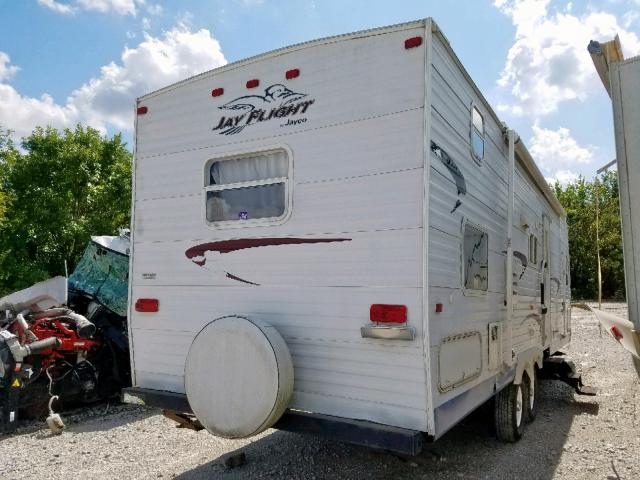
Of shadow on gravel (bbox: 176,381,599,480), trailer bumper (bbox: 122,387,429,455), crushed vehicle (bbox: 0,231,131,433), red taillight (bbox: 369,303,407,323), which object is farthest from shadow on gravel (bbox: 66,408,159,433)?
red taillight (bbox: 369,303,407,323)

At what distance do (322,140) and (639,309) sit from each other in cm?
230

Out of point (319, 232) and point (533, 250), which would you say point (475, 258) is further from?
point (533, 250)

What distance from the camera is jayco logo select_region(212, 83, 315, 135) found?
3.89 metres

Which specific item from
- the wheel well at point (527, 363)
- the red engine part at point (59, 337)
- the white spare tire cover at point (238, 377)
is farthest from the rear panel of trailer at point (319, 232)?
the wheel well at point (527, 363)

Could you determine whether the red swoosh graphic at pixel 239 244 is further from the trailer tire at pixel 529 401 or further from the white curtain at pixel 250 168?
the trailer tire at pixel 529 401

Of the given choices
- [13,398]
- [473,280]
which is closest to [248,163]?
[473,280]

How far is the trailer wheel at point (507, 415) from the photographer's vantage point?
203 inches

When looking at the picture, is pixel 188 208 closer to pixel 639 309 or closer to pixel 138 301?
pixel 138 301

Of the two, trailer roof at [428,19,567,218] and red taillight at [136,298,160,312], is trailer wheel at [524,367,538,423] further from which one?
red taillight at [136,298,160,312]

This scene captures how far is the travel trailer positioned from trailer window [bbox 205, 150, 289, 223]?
2.20 meters

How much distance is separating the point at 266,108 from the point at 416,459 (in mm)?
3323

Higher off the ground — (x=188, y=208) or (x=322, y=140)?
(x=322, y=140)

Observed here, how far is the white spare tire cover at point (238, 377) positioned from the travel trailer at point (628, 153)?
2191mm

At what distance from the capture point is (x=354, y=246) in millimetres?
3531
